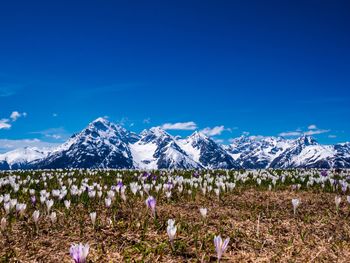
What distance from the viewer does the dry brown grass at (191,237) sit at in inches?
216

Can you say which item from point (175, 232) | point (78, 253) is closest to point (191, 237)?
point (175, 232)

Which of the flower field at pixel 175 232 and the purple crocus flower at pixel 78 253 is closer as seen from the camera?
the purple crocus flower at pixel 78 253

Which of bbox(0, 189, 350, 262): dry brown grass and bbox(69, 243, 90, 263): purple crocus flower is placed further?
bbox(0, 189, 350, 262): dry brown grass

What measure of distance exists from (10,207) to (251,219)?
5287 millimetres

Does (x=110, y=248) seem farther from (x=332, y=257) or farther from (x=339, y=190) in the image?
(x=339, y=190)

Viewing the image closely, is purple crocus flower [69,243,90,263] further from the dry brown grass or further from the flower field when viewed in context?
the dry brown grass

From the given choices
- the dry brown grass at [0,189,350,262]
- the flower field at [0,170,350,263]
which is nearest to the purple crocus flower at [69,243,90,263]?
the flower field at [0,170,350,263]

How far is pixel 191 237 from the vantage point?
614 centimetres

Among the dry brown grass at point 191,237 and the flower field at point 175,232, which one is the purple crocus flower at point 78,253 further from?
the dry brown grass at point 191,237

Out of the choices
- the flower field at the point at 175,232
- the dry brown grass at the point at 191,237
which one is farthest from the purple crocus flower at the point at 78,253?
the dry brown grass at the point at 191,237

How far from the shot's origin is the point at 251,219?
7672mm

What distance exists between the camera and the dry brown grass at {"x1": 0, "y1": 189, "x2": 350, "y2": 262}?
5484mm

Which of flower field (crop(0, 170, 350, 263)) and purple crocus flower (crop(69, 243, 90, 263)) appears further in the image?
flower field (crop(0, 170, 350, 263))

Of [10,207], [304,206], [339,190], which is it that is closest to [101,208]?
[10,207]
